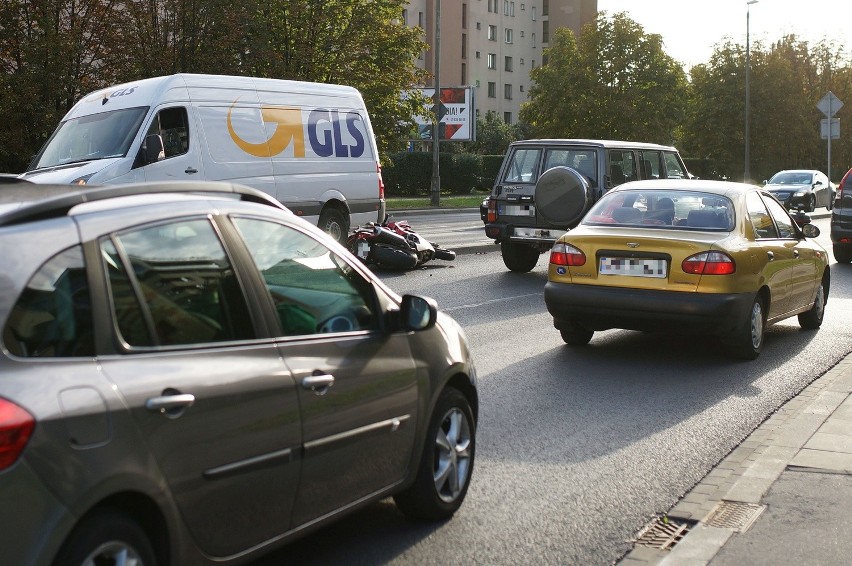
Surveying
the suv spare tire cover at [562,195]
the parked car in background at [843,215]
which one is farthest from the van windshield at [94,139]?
the parked car in background at [843,215]

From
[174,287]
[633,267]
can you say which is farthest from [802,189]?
[174,287]

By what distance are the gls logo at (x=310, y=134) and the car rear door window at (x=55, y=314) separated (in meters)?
14.6

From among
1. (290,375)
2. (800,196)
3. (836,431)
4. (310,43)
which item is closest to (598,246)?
(836,431)

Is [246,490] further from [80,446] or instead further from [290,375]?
[80,446]

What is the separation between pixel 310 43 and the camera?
123 ft

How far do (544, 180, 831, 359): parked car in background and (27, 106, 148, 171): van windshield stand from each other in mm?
8157

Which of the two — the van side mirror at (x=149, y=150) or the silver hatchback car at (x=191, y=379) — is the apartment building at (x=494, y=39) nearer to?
the van side mirror at (x=149, y=150)

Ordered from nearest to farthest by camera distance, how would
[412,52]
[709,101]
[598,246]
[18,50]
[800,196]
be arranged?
[598,246] < [18,50] < [412,52] < [800,196] < [709,101]

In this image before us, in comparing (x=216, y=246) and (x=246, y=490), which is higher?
(x=216, y=246)

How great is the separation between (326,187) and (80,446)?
1655cm

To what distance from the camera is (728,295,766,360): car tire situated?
33.1ft

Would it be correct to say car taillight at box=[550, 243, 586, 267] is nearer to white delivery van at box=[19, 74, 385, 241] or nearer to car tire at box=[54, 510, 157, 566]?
car tire at box=[54, 510, 157, 566]

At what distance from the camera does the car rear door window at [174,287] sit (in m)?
3.74

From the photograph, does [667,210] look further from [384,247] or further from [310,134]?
[310,134]
